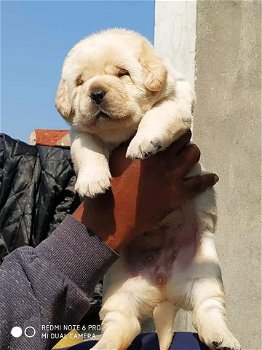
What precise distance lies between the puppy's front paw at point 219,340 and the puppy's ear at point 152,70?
0.98 meters

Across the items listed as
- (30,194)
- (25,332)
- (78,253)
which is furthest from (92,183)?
(30,194)

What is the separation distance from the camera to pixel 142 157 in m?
2.47

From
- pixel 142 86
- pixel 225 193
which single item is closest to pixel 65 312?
pixel 142 86

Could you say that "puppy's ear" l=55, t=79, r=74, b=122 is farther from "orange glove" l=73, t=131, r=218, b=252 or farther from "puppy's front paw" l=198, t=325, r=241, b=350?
"puppy's front paw" l=198, t=325, r=241, b=350

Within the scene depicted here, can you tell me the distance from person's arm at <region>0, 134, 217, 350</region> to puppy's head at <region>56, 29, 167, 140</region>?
0.20 metres

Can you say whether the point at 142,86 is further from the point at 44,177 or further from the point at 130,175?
the point at 44,177

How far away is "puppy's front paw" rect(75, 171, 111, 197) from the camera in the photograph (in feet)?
8.21

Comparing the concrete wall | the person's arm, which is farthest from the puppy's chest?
the concrete wall

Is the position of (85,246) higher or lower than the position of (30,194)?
lower

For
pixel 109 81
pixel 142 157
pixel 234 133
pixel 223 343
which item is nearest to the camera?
pixel 223 343

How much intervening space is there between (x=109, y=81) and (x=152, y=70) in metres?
0.20

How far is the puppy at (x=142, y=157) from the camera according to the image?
253 cm

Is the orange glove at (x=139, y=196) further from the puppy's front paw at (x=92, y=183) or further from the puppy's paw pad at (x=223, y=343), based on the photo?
the puppy's paw pad at (x=223, y=343)

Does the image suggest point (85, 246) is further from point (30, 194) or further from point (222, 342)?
point (30, 194)
